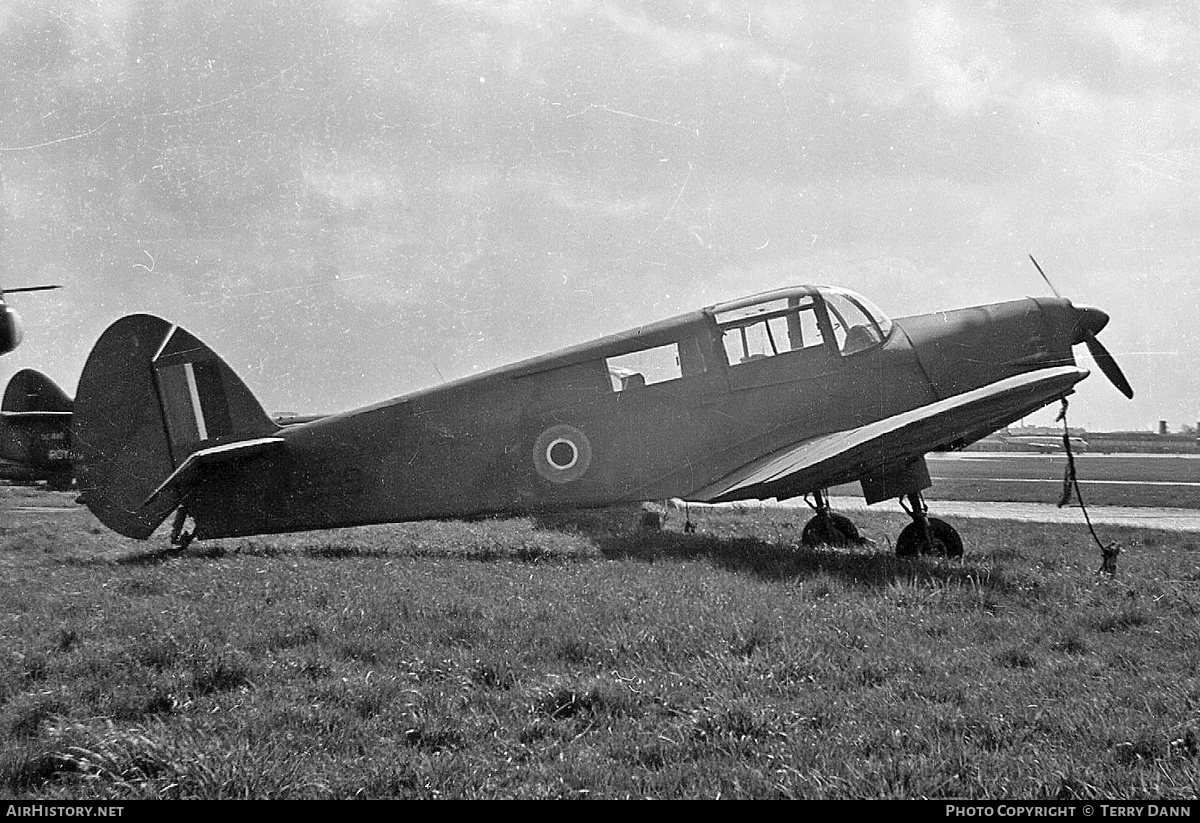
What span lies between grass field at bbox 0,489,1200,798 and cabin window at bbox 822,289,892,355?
3207 mm

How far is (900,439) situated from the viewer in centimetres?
826

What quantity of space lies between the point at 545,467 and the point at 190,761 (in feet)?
22.0

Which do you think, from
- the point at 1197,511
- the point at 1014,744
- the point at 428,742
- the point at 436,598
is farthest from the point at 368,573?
the point at 1197,511

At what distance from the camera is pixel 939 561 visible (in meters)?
7.93

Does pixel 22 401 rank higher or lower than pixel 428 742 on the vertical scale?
higher

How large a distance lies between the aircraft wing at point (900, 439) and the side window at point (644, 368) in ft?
4.91

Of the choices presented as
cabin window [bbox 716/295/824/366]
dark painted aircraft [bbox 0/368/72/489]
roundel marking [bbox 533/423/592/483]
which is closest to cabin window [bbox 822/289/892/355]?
cabin window [bbox 716/295/824/366]

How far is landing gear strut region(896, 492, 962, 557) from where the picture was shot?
8805mm

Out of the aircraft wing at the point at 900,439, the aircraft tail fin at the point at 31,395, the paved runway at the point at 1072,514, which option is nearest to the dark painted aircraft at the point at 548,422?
the aircraft wing at the point at 900,439

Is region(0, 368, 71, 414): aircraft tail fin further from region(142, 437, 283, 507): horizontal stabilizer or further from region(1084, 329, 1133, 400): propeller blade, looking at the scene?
region(1084, 329, 1133, 400): propeller blade

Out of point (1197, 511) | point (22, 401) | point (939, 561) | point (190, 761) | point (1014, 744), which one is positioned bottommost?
point (1197, 511)

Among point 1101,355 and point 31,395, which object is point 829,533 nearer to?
point 1101,355

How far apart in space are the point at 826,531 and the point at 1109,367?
14.0 feet
